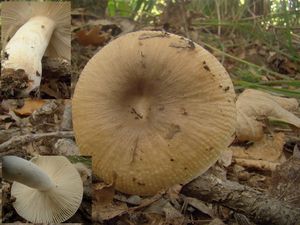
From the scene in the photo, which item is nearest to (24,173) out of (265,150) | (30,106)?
(30,106)

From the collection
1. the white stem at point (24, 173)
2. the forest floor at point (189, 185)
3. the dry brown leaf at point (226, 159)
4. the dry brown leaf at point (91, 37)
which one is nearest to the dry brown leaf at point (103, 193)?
the forest floor at point (189, 185)

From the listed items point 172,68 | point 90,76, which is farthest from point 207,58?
point 90,76

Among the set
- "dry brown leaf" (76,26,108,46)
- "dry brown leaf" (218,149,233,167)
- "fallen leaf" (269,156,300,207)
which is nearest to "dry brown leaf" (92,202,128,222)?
"dry brown leaf" (218,149,233,167)

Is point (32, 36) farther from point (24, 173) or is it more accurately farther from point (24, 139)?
point (24, 173)

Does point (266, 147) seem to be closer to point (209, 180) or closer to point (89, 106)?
point (209, 180)

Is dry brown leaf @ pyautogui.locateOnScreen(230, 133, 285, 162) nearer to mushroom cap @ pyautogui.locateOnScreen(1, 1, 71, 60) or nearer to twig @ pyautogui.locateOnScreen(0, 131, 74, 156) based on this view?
twig @ pyautogui.locateOnScreen(0, 131, 74, 156)
